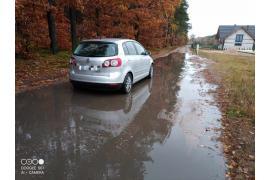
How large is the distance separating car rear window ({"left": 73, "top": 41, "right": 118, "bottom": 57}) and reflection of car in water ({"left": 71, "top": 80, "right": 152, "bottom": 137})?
1123 millimetres

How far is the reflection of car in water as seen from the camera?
5051 mm

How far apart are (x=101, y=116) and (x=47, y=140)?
1470mm

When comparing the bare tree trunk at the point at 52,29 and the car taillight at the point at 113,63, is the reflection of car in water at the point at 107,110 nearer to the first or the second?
Answer: the car taillight at the point at 113,63

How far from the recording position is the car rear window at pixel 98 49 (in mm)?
6941

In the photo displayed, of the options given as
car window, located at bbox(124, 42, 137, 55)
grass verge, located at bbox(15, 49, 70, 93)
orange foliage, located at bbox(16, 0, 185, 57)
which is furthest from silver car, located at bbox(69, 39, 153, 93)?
orange foliage, located at bbox(16, 0, 185, 57)

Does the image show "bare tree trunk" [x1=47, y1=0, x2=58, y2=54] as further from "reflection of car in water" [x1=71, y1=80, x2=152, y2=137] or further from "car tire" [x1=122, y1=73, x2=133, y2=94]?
"car tire" [x1=122, y1=73, x2=133, y2=94]

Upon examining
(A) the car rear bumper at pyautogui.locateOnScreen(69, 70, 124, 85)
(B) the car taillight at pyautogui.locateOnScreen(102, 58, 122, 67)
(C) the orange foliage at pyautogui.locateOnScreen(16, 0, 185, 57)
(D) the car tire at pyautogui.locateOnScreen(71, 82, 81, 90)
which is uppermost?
(C) the orange foliage at pyautogui.locateOnScreen(16, 0, 185, 57)

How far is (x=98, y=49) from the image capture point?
22.9 feet

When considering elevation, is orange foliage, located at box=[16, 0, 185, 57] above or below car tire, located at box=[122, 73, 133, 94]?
above

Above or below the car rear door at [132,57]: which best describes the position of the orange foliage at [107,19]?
above

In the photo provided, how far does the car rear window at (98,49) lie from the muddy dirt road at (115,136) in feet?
3.68

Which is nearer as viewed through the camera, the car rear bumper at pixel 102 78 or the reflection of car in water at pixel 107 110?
the reflection of car in water at pixel 107 110

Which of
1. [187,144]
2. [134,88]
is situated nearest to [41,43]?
[134,88]

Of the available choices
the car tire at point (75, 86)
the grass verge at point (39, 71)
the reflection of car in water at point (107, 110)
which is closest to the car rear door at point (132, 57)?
the reflection of car in water at point (107, 110)
